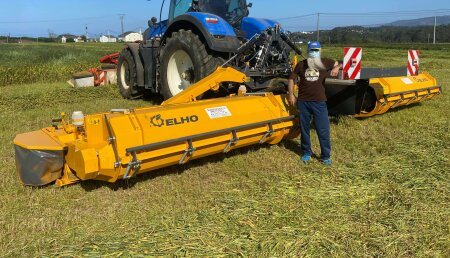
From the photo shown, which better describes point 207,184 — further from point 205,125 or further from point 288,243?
point 288,243

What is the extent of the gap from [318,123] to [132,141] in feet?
6.99

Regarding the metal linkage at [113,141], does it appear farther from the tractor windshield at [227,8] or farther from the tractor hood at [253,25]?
the tractor windshield at [227,8]

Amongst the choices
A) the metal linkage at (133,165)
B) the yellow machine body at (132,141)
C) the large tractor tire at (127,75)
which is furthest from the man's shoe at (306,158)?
the large tractor tire at (127,75)

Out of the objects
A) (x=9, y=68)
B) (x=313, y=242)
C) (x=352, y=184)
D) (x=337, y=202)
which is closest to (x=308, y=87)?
(x=352, y=184)

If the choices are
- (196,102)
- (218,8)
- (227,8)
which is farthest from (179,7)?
(196,102)

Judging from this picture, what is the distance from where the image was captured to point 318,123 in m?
4.47

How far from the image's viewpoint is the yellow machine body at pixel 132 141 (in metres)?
3.40

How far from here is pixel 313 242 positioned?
Result: 2.65 m

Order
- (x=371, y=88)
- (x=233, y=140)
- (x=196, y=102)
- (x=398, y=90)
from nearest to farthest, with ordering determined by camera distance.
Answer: (x=233, y=140)
(x=196, y=102)
(x=371, y=88)
(x=398, y=90)

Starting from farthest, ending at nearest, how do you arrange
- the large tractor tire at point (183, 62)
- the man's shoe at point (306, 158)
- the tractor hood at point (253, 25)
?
the tractor hood at point (253, 25) → the large tractor tire at point (183, 62) → the man's shoe at point (306, 158)

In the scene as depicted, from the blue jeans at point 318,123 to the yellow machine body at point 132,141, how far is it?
521mm

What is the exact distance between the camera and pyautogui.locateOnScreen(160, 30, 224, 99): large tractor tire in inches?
224

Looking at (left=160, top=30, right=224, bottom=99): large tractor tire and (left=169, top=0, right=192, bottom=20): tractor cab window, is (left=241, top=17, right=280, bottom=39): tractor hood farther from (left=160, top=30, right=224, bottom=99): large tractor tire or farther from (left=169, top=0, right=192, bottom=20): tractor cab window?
(left=160, top=30, right=224, bottom=99): large tractor tire

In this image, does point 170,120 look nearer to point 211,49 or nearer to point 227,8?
point 211,49
